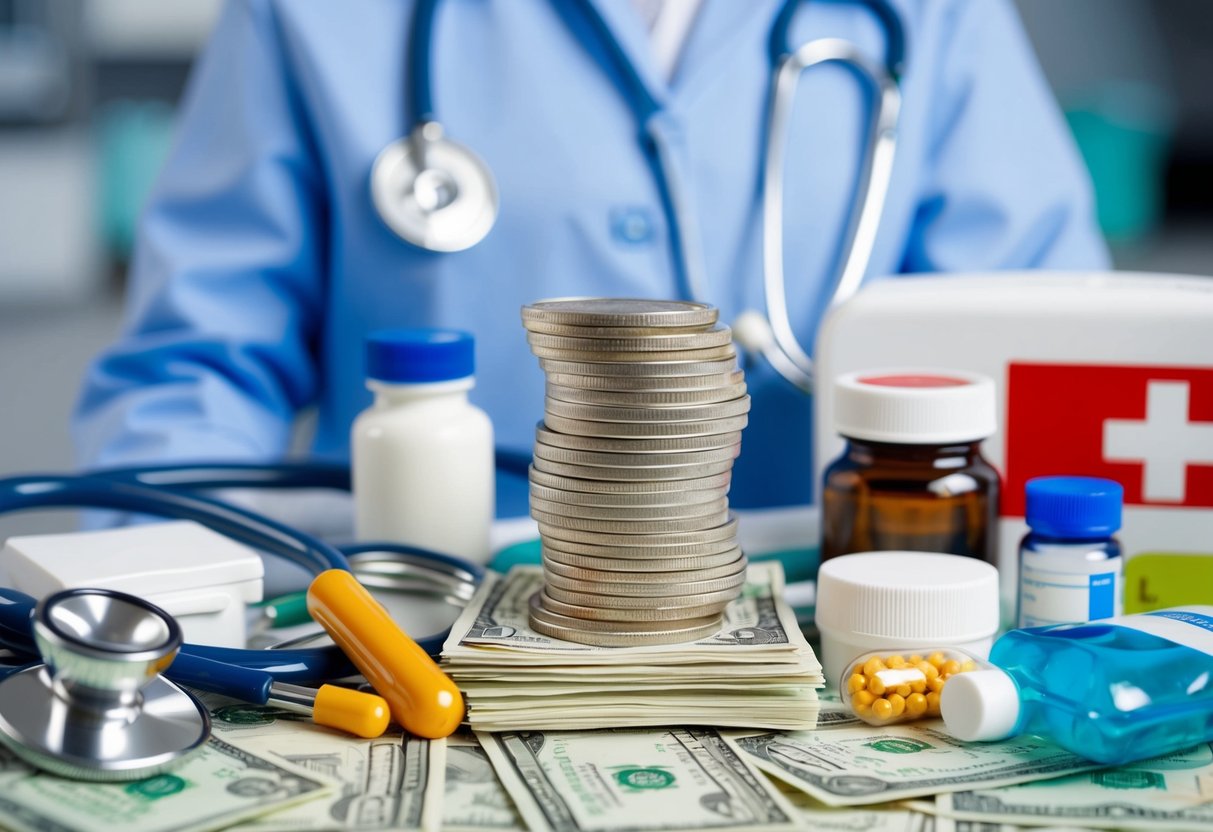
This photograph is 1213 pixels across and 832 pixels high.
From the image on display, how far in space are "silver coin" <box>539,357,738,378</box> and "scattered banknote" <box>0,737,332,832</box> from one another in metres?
0.19

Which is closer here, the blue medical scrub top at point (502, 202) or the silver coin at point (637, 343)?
the silver coin at point (637, 343)

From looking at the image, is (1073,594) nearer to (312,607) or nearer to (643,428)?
(643,428)

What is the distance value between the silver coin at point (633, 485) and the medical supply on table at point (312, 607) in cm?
9

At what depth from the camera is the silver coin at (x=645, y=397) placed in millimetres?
536

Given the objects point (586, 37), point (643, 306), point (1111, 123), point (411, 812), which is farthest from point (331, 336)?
point (1111, 123)

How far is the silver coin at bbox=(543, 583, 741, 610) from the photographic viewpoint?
0.54m

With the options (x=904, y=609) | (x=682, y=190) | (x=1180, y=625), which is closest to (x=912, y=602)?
(x=904, y=609)

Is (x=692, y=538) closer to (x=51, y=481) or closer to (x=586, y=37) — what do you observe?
(x=51, y=481)

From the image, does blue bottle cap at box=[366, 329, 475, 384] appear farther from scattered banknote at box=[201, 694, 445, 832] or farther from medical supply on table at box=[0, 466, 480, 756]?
scattered banknote at box=[201, 694, 445, 832]

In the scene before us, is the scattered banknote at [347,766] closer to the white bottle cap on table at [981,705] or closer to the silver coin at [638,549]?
the silver coin at [638,549]

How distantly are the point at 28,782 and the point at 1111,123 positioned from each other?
3138 millimetres

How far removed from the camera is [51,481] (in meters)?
0.69

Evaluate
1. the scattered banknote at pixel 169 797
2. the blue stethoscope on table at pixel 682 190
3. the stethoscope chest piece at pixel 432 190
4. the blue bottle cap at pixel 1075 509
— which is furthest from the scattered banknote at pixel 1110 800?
the stethoscope chest piece at pixel 432 190

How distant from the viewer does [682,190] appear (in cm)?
95
